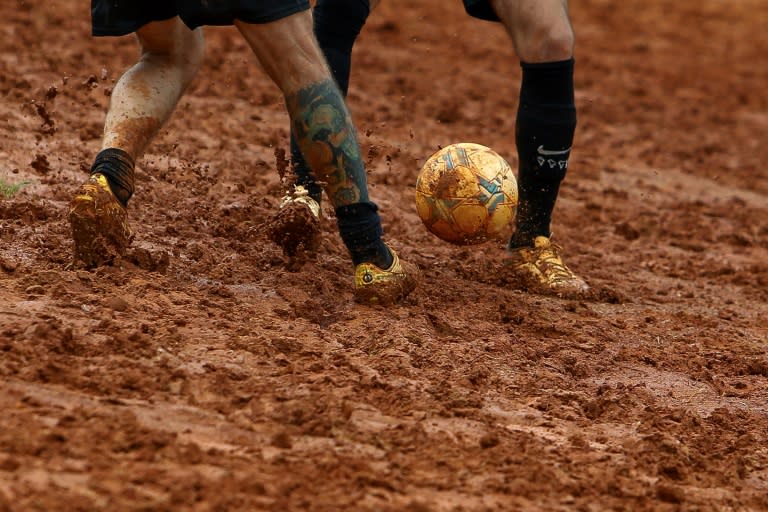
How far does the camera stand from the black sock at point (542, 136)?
4.73 metres

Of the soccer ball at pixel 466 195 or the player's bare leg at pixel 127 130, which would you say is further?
the soccer ball at pixel 466 195

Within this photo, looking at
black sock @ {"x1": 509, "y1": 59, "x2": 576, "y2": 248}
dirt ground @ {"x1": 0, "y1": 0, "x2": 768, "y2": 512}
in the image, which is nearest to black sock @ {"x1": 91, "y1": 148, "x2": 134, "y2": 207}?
dirt ground @ {"x1": 0, "y1": 0, "x2": 768, "y2": 512}

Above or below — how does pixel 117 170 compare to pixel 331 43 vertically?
below

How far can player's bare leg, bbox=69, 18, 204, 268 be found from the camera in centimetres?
389

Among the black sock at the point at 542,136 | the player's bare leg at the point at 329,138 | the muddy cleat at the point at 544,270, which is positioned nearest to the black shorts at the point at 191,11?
the player's bare leg at the point at 329,138

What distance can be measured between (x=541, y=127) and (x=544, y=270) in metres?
0.63

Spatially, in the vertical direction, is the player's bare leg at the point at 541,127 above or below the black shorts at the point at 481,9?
below

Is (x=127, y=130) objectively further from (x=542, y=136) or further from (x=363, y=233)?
(x=542, y=136)

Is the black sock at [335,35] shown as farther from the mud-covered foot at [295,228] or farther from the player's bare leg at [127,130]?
the player's bare leg at [127,130]

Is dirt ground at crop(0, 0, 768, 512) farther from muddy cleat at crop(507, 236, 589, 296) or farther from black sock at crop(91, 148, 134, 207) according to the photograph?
black sock at crop(91, 148, 134, 207)

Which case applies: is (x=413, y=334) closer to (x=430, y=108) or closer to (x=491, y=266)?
(x=491, y=266)

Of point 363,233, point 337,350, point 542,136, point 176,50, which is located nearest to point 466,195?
point 542,136

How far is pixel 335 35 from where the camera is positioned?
16.0 ft

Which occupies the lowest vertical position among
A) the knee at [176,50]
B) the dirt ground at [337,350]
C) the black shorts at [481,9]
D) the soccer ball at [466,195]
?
the dirt ground at [337,350]
